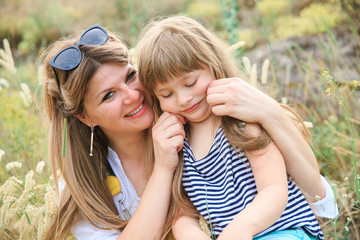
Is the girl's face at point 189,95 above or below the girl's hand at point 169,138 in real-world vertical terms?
above

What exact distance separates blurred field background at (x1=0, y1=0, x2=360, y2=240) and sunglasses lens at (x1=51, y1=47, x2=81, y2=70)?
57 centimetres

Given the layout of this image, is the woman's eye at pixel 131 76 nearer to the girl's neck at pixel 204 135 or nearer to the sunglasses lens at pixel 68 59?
the sunglasses lens at pixel 68 59

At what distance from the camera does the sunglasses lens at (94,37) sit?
7.68ft

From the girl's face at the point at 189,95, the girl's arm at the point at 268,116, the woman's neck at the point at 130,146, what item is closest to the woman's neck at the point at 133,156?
the woman's neck at the point at 130,146

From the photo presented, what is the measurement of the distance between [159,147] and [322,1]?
19.1 feet

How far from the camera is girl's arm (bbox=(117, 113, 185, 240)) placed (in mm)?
2146

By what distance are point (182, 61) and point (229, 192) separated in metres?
0.68

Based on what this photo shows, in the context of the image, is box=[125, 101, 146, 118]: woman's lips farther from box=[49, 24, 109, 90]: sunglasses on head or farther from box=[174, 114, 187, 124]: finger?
box=[49, 24, 109, 90]: sunglasses on head

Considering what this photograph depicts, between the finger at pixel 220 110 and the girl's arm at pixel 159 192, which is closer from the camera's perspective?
the finger at pixel 220 110

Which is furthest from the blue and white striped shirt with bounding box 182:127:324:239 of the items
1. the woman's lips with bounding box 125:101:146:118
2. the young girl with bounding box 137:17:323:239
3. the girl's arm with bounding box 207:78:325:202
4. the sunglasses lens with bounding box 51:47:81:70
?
the sunglasses lens with bounding box 51:47:81:70

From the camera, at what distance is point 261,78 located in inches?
134

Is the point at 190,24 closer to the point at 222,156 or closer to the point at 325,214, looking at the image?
the point at 222,156

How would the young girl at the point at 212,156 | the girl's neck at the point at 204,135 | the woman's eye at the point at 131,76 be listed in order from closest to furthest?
the young girl at the point at 212,156 → the girl's neck at the point at 204,135 → the woman's eye at the point at 131,76

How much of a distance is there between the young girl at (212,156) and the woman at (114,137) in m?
0.09
